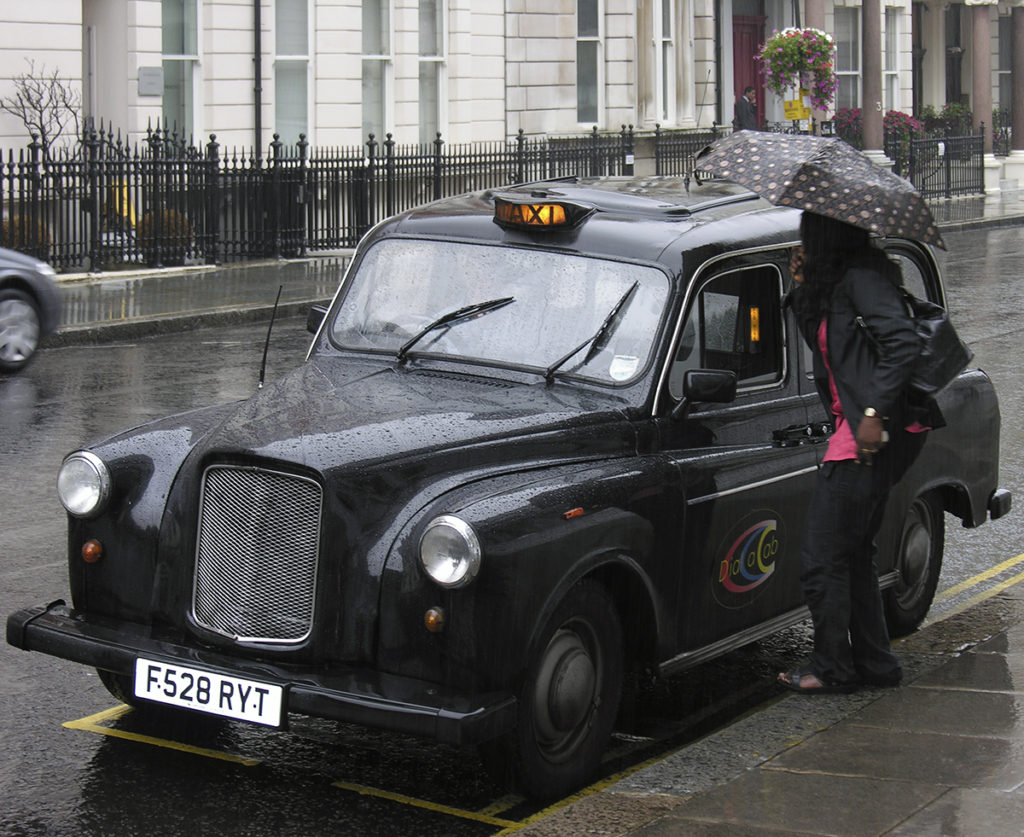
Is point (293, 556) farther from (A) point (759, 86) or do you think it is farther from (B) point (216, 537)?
(A) point (759, 86)

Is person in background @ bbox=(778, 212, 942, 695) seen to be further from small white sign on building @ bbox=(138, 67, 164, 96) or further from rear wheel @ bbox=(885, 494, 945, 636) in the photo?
small white sign on building @ bbox=(138, 67, 164, 96)

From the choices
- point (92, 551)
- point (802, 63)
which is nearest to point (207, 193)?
point (802, 63)

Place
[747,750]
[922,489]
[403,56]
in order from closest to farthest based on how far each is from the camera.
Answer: [747,750], [922,489], [403,56]

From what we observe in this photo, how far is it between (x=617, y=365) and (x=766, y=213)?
3.38 ft

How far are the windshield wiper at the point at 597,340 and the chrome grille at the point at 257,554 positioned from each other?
1.17 m

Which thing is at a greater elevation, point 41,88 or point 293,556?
point 41,88

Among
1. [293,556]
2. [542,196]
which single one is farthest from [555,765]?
[542,196]

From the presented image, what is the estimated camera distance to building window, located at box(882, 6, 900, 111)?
4081 cm

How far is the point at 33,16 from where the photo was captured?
21.7 metres

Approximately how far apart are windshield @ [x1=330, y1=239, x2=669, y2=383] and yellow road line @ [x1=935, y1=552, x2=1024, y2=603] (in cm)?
250

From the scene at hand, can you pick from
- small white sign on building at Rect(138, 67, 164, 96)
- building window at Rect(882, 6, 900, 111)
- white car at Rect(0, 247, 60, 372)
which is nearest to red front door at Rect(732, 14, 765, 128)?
building window at Rect(882, 6, 900, 111)

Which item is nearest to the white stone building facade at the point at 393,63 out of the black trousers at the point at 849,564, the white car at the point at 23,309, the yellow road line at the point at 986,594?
the white car at the point at 23,309

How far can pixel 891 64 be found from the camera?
40938 mm

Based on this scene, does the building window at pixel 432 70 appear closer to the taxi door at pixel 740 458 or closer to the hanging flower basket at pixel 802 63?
the hanging flower basket at pixel 802 63
